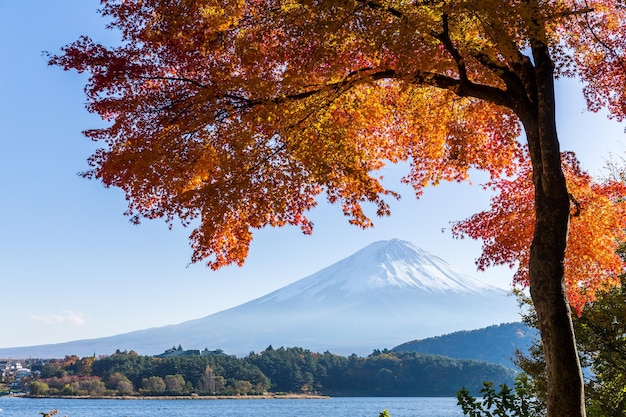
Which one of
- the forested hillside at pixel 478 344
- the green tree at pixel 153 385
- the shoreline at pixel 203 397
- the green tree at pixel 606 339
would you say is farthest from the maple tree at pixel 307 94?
the forested hillside at pixel 478 344

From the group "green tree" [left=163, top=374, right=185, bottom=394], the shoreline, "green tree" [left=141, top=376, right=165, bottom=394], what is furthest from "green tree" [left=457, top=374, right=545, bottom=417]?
"green tree" [left=163, top=374, right=185, bottom=394]

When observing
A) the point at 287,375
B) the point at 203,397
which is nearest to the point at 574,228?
the point at 203,397

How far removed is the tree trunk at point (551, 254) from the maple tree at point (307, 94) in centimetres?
1

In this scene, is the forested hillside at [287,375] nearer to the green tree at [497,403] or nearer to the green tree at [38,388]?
the green tree at [38,388]

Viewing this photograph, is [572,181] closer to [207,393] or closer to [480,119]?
[480,119]

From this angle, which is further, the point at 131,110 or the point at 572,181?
the point at 572,181

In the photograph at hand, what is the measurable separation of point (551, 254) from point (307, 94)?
2.83 m

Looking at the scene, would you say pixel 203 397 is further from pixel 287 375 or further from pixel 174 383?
pixel 287 375

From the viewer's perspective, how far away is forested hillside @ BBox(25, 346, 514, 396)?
79.7m

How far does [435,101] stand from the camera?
8156mm

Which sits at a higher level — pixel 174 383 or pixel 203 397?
pixel 174 383

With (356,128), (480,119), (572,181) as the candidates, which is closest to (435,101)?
(480,119)

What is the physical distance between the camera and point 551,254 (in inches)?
226

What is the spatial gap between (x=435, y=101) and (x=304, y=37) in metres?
2.48
